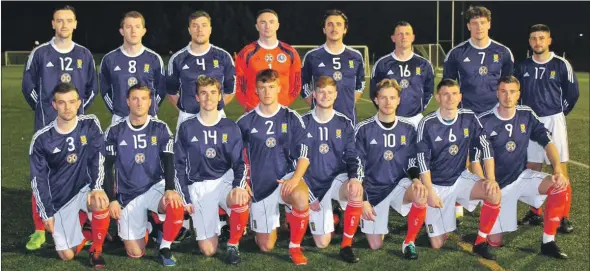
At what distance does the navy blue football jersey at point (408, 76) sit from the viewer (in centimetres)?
572

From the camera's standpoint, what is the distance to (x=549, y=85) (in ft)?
18.9

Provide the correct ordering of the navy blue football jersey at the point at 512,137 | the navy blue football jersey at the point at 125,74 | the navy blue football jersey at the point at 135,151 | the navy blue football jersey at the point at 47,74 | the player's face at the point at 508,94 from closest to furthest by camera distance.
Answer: the navy blue football jersey at the point at 135,151 < the player's face at the point at 508,94 < the navy blue football jersey at the point at 512,137 < the navy blue football jersey at the point at 47,74 < the navy blue football jersey at the point at 125,74

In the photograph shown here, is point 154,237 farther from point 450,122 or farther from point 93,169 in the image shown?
point 450,122

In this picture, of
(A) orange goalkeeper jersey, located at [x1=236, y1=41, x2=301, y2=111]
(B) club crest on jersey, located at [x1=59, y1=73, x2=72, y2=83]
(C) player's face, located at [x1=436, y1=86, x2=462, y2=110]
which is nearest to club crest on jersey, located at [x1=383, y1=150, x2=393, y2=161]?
(C) player's face, located at [x1=436, y1=86, x2=462, y2=110]

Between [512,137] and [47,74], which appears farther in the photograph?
[47,74]

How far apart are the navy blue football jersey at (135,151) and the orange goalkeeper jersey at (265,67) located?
4.47 ft

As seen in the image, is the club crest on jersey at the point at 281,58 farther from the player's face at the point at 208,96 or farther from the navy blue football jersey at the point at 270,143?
the player's face at the point at 208,96

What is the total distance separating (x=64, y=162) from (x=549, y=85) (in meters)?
4.47

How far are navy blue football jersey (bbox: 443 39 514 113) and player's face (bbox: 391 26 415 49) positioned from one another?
0.58 m

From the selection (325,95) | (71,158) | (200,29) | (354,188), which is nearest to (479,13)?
(325,95)

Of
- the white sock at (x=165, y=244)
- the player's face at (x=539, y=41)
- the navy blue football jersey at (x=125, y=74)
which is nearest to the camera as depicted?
the white sock at (x=165, y=244)

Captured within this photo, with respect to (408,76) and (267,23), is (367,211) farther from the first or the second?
(267,23)

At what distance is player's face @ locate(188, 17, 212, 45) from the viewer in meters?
5.40

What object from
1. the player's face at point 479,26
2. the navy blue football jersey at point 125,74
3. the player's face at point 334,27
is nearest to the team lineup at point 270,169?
the navy blue football jersey at point 125,74
